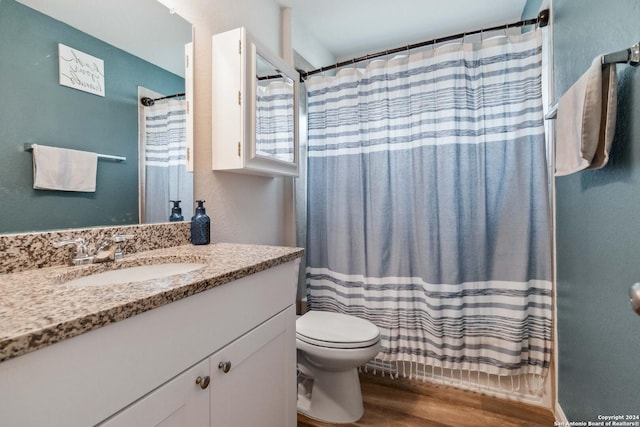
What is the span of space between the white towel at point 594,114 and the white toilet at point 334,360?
111 cm

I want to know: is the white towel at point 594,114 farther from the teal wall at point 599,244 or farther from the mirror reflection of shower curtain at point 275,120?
the mirror reflection of shower curtain at point 275,120

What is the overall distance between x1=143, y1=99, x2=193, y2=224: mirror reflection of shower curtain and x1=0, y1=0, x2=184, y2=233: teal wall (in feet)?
0.19

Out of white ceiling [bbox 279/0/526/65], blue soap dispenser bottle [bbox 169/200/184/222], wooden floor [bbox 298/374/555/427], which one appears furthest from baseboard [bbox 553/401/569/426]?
white ceiling [bbox 279/0/526/65]

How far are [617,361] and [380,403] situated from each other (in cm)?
108

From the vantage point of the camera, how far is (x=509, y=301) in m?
1.57

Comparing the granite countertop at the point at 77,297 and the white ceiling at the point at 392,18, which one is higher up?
the white ceiling at the point at 392,18

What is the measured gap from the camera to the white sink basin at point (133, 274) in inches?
33.8

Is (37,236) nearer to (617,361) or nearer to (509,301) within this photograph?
(617,361)

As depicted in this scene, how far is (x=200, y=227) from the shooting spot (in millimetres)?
1314

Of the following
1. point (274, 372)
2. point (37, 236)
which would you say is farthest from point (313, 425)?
point (37, 236)

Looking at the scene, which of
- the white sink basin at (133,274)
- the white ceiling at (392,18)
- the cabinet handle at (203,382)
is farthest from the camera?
the white ceiling at (392,18)

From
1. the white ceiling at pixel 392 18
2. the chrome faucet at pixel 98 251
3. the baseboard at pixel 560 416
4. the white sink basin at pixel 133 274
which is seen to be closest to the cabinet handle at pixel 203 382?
the white sink basin at pixel 133 274

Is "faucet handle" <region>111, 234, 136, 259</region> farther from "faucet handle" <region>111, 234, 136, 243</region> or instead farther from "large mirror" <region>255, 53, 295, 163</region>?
"large mirror" <region>255, 53, 295, 163</region>

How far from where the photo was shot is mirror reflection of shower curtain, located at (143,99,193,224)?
3.93ft
